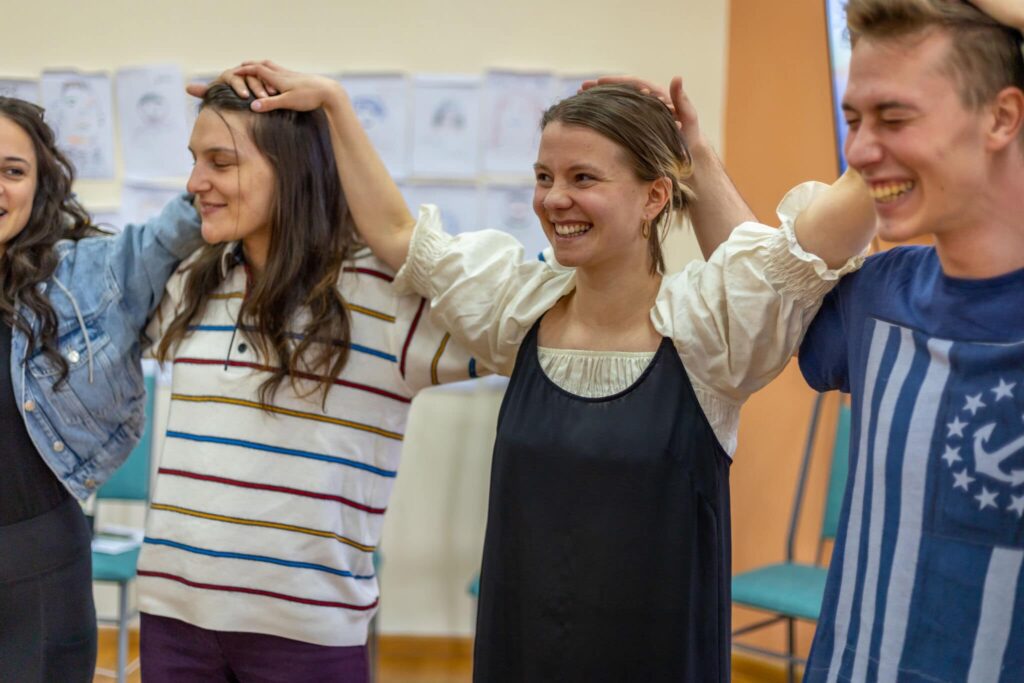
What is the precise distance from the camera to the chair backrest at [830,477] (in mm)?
3111

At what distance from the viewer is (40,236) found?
1.81 m

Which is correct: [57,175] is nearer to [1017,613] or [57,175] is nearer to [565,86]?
[1017,613]

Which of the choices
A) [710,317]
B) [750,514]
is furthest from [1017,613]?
[750,514]

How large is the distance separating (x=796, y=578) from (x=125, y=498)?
2.03 m

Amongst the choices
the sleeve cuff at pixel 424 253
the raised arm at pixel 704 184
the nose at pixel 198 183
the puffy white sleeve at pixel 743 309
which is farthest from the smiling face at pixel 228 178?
the puffy white sleeve at pixel 743 309

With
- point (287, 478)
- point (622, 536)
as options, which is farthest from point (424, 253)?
point (622, 536)

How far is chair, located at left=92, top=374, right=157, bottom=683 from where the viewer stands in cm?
287

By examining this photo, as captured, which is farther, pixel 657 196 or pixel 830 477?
pixel 830 477

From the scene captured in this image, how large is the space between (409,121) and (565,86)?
55 centimetres

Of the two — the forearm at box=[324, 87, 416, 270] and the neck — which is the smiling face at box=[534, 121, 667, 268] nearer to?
the neck

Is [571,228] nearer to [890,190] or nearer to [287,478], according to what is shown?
[890,190]

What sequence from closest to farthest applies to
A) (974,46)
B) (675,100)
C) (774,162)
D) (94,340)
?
(974,46)
(675,100)
(94,340)
(774,162)

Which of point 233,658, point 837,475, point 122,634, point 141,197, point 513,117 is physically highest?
point 513,117

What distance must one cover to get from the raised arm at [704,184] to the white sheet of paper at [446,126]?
2049 mm
